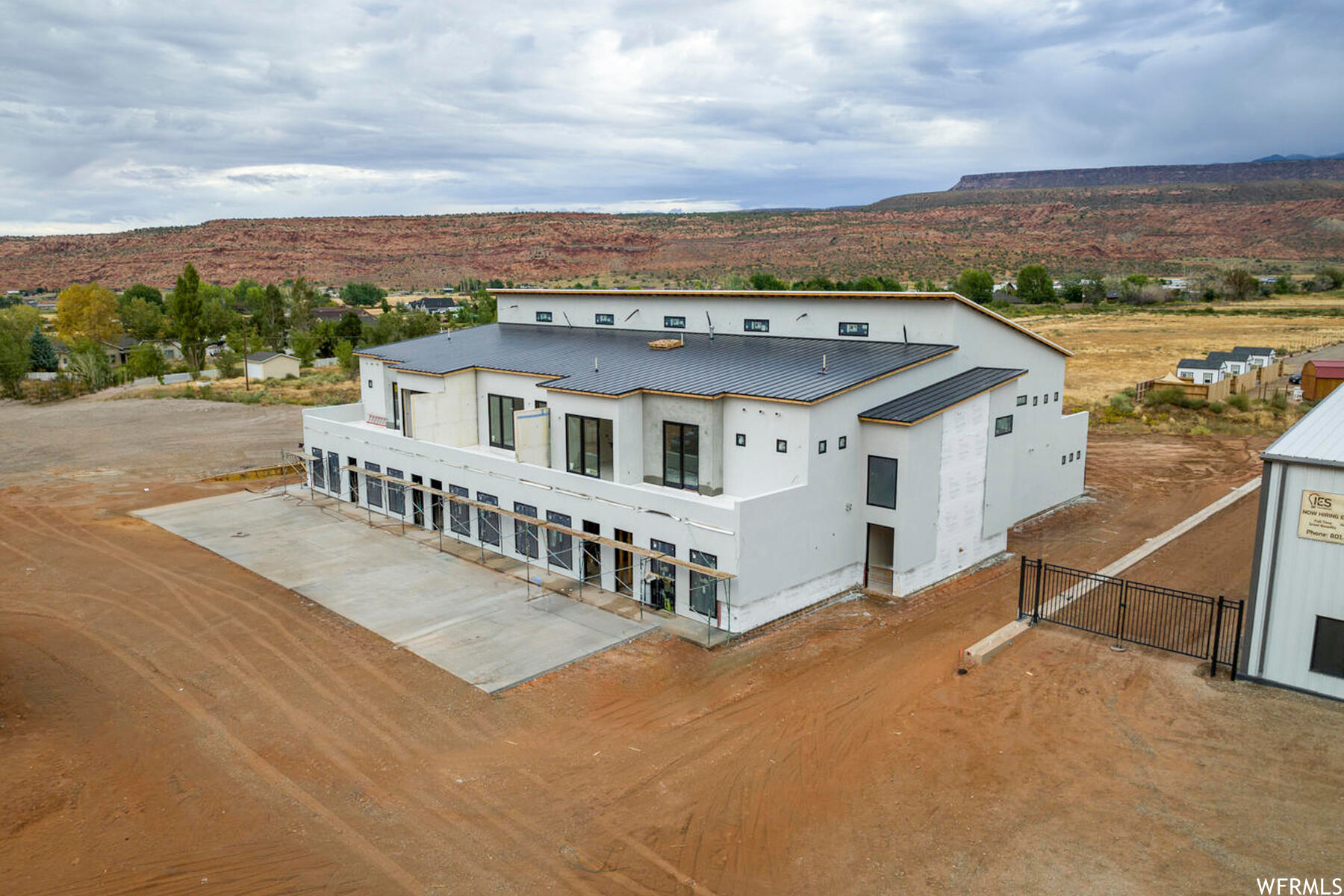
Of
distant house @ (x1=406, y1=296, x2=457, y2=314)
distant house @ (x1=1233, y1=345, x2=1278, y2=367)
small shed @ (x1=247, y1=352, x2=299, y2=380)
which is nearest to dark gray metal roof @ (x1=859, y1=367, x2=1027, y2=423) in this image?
distant house @ (x1=1233, y1=345, x2=1278, y2=367)

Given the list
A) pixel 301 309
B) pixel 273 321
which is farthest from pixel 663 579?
pixel 301 309

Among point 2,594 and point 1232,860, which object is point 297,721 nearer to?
point 2,594

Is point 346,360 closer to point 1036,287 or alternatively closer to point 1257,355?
point 1257,355

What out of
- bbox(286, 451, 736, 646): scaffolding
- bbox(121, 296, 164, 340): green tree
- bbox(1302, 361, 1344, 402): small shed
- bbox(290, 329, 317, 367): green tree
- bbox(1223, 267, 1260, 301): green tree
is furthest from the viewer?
bbox(1223, 267, 1260, 301): green tree

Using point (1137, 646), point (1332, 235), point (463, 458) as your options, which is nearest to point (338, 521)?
point (463, 458)

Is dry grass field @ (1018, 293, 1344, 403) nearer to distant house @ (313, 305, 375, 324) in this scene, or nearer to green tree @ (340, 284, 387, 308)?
distant house @ (313, 305, 375, 324)

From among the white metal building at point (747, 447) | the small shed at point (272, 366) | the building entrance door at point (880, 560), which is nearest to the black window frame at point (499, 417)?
the white metal building at point (747, 447)
